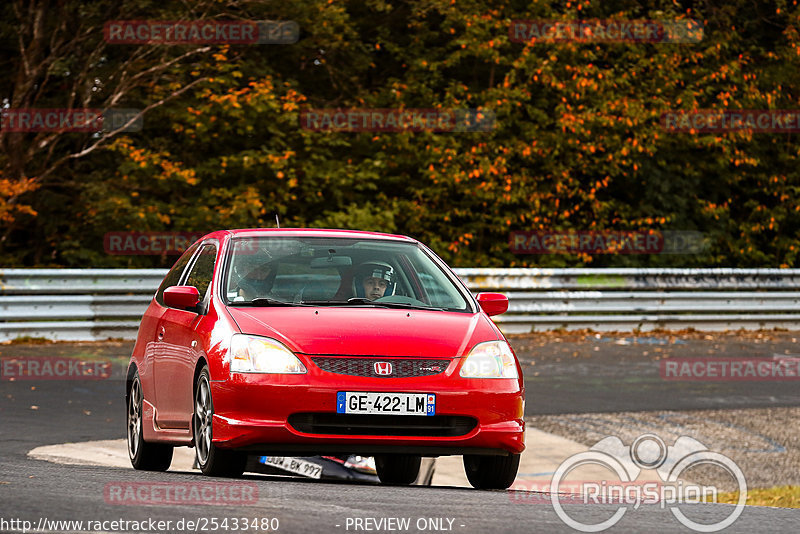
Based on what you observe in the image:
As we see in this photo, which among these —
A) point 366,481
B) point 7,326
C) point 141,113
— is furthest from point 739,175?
point 366,481

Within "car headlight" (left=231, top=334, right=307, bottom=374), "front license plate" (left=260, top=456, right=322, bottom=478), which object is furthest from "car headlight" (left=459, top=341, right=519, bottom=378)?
"front license plate" (left=260, top=456, right=322, bottom=478)

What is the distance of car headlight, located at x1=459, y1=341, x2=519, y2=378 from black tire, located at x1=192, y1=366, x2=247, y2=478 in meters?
1.31

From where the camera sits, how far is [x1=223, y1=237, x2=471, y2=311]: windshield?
26.3ft

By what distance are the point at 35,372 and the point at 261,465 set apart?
21.3 feet

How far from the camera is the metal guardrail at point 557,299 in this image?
61.3ft

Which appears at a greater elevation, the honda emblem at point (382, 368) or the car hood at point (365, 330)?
the car hood at point (365, 330)

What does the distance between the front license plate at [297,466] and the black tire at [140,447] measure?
3.45ft

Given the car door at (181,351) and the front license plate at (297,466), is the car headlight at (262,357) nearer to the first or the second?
the car door at (181,351)

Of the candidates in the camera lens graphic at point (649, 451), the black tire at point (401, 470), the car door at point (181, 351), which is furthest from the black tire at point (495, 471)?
the camera lens graphic at point (649, 451)

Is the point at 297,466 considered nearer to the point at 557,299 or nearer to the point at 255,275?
the point at 255,275

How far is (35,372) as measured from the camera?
1577 centimetres

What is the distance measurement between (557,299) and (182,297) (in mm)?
14159

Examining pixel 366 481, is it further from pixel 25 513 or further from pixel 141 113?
pixel 141 113

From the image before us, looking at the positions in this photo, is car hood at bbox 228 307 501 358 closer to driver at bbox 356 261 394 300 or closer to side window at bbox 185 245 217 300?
driver at bbox 356 261 394 300
